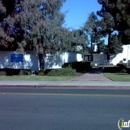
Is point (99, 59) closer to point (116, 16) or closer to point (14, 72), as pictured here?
point (116, 16)

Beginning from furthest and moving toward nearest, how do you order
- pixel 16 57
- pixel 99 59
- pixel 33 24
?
1. pixel 99 59
2. pixel 16 57
3. pixel 33 24

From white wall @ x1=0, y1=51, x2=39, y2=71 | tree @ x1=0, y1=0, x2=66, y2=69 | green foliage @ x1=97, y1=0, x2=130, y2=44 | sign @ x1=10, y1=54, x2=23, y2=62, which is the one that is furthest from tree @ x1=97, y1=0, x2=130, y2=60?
sign @ x1=10, y1=54, x2=23, y2=62

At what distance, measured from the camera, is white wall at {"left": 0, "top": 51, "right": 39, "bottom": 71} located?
1087 inches

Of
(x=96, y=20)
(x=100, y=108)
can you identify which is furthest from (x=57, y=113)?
(x=96, y=20)

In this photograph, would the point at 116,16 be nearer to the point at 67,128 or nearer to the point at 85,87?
the point at 85,87

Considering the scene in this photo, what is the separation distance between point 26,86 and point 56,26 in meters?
8.88

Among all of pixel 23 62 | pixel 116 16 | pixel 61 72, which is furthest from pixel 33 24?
pixel 116 16

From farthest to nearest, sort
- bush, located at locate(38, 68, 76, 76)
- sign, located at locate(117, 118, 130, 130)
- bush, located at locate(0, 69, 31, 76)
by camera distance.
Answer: bush, located at locate(0, 69, 31, 76), bush, located at locate(38, 68, 76, 76), sign, located at locate(117, 118, 130, 130)

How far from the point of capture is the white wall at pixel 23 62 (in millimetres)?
27605

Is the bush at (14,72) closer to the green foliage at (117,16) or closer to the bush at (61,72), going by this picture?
the bush at (61,72)

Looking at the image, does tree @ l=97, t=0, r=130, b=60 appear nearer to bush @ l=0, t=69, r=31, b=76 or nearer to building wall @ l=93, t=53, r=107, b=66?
bush @ l=0, t=69, r=31, b=76

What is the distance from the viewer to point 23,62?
2773 centimetres

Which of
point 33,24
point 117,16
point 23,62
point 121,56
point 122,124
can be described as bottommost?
point 122,124

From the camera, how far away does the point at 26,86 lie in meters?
16.8
